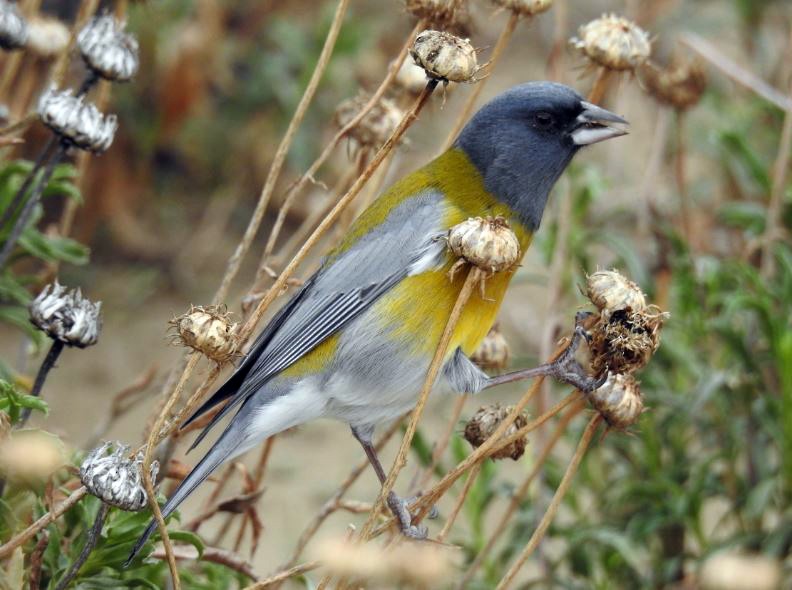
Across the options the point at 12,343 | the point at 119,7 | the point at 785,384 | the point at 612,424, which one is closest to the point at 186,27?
the point at 12,343

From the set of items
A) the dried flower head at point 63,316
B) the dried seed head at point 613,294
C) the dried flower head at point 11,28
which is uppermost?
the dried flower head at point 11,28

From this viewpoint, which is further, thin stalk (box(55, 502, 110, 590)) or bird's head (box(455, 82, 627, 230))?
bird's head (box(455, 82, 627, 230))

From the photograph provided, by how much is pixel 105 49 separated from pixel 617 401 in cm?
139

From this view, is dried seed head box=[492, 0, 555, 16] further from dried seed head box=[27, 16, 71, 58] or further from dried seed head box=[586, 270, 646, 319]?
dried seed head box=[27, 16, 71, 58]

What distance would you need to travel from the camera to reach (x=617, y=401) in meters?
2.46

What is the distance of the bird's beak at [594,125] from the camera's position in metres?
3.02

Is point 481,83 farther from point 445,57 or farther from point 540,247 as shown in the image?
point 540,247

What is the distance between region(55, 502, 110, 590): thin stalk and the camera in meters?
2.28

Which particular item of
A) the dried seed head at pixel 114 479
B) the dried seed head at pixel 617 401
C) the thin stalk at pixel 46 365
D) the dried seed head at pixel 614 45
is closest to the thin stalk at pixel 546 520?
the dried seed head at pixel 617 401

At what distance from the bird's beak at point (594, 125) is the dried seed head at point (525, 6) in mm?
323

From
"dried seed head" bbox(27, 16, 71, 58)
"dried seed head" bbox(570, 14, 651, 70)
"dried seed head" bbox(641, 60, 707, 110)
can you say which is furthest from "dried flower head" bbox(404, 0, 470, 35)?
"dried seed head" bbox(641, 60, 707, 110)

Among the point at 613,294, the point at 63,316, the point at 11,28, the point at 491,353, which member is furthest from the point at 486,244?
the point at 11,28

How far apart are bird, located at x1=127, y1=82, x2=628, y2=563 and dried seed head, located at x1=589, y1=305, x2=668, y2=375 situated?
0.37 meters

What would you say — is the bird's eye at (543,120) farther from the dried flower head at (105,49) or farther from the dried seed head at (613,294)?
the dried flower head at (105,49)
